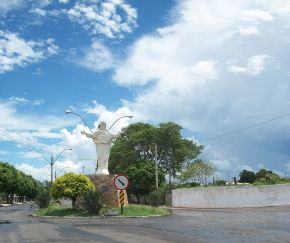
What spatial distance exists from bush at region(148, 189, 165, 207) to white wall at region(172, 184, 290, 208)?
2614 mm

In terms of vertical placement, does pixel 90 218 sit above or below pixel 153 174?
below

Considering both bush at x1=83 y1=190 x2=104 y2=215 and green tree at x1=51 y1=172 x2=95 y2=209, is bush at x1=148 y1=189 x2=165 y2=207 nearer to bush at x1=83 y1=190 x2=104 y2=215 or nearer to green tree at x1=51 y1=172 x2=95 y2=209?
green tree at x1=51 y1=172 x2=95 y2=209

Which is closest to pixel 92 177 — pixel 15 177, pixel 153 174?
pixel 153 174

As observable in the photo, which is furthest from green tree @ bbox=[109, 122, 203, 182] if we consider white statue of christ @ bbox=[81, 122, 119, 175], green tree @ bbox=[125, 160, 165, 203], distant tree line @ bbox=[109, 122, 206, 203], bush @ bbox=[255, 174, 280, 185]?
white statue of christ @ bbox=[81, 122, 119, 175]

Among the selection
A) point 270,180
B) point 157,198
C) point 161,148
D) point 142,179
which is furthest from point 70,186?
point 161,148

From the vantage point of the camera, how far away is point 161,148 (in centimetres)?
7719

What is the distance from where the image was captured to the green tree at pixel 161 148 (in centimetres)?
7606

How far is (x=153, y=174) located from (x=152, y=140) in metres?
10.6

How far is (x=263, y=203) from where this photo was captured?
133 ft

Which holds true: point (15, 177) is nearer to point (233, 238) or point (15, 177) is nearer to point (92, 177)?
point (92, 177)

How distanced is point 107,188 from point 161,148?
4023cm

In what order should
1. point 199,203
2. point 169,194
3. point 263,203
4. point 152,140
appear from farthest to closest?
point 152,140 < point 169,194 < point 199,203 < point 263,203

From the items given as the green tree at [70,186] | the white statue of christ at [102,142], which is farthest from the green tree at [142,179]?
the green tree at [70,186]

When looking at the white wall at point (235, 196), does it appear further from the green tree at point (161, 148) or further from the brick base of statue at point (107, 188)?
the green tree at point (161, 148)
